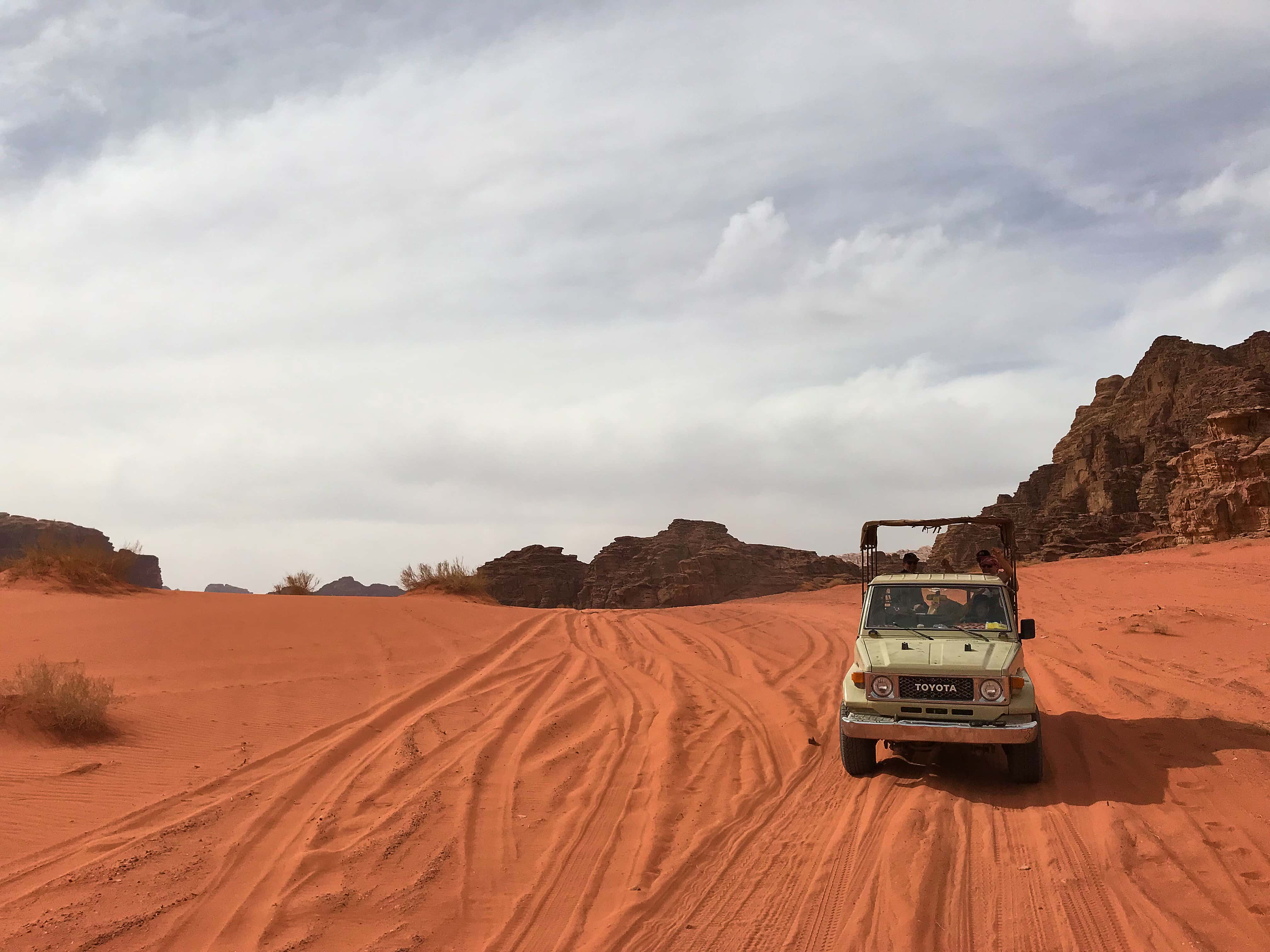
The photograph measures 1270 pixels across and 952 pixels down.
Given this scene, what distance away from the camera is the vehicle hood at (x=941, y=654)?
24.1 ft

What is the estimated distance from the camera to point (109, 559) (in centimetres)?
1711

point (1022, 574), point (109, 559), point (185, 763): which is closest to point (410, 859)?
point (185, 763)

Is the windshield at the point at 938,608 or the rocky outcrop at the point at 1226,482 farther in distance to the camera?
the rocky outcrop at the point at 1226,482

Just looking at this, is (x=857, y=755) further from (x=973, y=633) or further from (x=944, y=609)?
(x=944, y=609)

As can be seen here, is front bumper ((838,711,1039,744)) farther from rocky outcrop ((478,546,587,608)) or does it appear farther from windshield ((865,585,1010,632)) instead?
rocky outcrop ((478,546,587,608))

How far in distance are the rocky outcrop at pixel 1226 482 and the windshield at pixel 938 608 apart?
110ft

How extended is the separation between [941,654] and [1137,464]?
5989cm

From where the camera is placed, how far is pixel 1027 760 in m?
7.27

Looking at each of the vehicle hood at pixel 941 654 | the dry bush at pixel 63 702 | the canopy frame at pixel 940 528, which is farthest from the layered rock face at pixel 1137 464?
the dry bush at pixel 63 702

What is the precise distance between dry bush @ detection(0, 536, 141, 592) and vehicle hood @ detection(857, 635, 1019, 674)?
50.1 feet

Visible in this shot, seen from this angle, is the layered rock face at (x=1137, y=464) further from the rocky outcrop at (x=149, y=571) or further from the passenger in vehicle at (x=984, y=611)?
the rocky outcrop at (x=149, y=571)

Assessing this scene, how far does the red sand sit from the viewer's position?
5.00 metres

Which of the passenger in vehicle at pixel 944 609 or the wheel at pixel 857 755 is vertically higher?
the passenger in vehicle at pixel 944 609

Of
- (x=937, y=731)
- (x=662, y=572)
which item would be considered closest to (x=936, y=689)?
(x=937, y=731)
